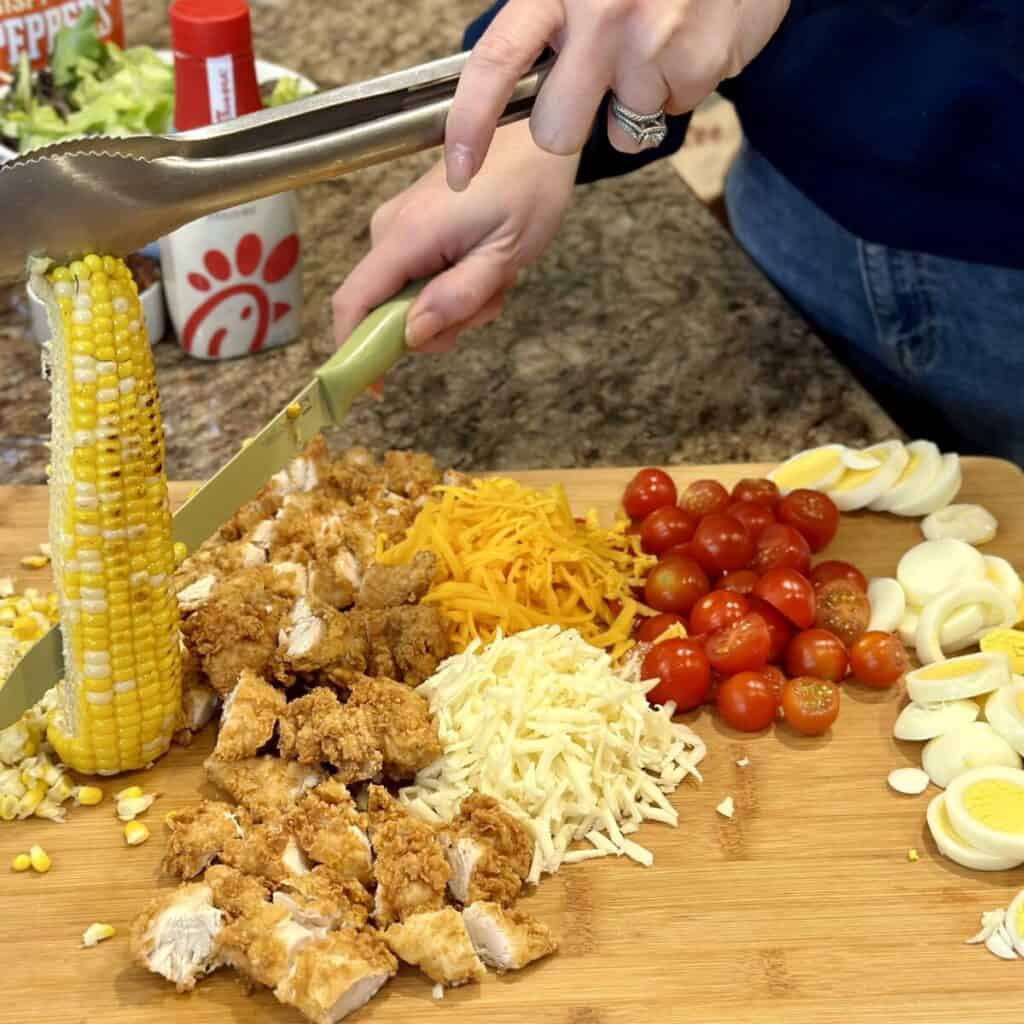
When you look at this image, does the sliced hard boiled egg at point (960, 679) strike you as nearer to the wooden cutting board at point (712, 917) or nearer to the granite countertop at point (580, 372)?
the wooden cutting board at point (712, 917)

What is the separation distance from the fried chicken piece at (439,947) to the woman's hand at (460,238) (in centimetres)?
122

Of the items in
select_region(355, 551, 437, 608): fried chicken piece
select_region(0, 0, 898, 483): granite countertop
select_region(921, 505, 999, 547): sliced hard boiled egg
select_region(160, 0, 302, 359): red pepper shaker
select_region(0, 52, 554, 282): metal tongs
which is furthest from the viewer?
select_region(0, 0, 898, 483): granite countertop

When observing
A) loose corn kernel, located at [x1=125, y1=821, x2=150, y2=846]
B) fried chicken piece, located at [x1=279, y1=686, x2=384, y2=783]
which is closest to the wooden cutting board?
loose corn kernel, located at [x1=125, y1=821, x2=150, y2=846]

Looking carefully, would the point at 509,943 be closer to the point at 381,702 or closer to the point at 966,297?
the point at 381,702

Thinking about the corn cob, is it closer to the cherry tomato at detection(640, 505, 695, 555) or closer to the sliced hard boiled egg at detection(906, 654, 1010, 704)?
the cherry tomato at detection(640, 505, 695, 555)

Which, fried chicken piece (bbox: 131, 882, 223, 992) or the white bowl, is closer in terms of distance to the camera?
fried chicken piece (bbox: 131, 882, 223, 992)

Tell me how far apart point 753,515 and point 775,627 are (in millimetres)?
319

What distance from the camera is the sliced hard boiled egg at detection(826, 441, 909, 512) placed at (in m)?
3.03

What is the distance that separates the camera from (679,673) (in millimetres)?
2570

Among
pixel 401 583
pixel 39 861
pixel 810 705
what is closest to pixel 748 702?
pixel 810 705

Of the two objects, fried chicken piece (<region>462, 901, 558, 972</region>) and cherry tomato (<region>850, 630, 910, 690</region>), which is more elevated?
fried chicken piece (<region>462, 901, 558, 972</region>)

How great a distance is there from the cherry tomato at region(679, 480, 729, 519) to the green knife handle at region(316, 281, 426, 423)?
68 centimetres

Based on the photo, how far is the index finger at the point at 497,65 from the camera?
2.14m

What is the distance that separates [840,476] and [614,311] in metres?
0.98
